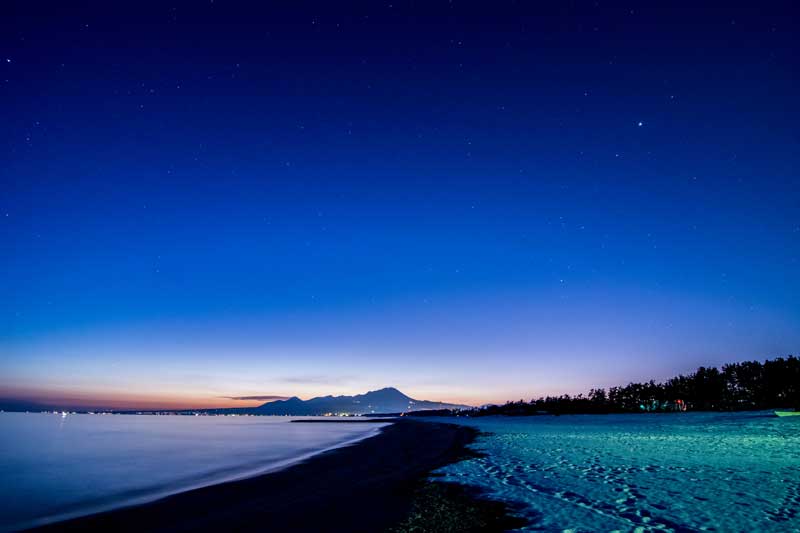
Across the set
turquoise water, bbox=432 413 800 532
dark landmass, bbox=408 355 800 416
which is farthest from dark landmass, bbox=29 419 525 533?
dark landmass, bbox=408 355 800 416

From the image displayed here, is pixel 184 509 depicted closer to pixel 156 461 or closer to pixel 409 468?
pixel 409 468

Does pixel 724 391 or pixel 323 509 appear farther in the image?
pixel 724 391

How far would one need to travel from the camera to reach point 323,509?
36.8 ft

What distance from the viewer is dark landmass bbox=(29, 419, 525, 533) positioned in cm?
946

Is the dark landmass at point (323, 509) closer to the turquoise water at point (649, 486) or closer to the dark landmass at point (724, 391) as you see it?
the turquoise water at point (649, 486)

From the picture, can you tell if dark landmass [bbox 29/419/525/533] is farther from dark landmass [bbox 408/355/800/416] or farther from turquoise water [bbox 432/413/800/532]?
dark landmass [bbox 408/355/800/416]

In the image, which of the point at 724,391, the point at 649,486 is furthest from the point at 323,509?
the point at 724,391

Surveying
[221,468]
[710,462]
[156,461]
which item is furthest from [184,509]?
[156,461]

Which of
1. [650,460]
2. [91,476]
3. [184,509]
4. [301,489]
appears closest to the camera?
[184,509]

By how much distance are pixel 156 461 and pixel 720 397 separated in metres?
151

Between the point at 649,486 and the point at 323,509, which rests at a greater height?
the point at 649,486

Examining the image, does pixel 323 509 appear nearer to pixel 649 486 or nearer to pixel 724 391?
pixel 649 486

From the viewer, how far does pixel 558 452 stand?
20.4 metres

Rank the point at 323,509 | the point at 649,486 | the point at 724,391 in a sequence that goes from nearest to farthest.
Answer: the point at 323,509 < the point at 649,486 < the point at 724,391
